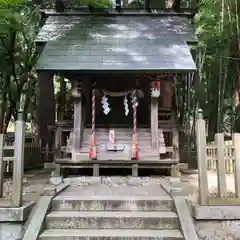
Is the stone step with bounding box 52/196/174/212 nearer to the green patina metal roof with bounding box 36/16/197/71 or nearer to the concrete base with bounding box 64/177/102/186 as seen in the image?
the concrete base with bounding box 64/177/102/186

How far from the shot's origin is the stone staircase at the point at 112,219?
4.08 meters

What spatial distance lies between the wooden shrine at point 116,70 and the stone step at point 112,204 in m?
2.75

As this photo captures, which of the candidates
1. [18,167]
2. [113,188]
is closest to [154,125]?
[113,188]

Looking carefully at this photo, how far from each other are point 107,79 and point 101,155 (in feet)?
9.21

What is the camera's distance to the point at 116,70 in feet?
22.7

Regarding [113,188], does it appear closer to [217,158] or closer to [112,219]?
[112,219]

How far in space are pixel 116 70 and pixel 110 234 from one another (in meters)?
3.98

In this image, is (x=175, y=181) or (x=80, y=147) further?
(x=80, y=147)

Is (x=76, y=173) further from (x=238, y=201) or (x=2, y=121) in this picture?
(x=238, y=201)

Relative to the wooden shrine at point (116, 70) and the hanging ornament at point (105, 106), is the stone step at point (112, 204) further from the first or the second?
the hanging ornament at point (105, 106)

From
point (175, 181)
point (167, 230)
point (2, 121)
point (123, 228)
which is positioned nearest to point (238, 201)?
point (167, 230)

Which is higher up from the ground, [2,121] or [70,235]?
[2,121]

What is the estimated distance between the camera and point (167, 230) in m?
4.26

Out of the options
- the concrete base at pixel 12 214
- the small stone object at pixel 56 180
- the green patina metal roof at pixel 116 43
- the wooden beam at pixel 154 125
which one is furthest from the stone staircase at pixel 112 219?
the green patina metal roof at pixel 116 43
